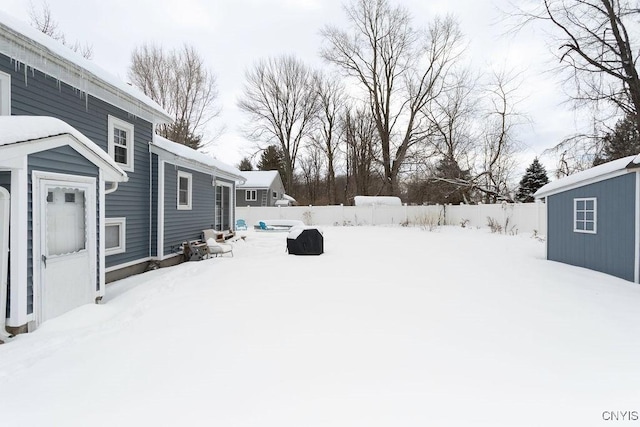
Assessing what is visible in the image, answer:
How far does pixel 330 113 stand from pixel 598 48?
68.2 feet

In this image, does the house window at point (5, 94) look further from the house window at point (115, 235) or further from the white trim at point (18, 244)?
the house window at point (115, 235)

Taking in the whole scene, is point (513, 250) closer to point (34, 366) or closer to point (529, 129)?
point (34, 366)

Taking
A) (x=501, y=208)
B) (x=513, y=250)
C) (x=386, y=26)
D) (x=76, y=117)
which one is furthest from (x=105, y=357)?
(x=386, y=26)

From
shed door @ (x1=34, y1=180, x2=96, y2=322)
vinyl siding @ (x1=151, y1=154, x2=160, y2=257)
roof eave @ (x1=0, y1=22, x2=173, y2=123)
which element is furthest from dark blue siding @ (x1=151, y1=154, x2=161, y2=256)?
shed door @ (x1=34, y1=180, x2=96, y2=322)

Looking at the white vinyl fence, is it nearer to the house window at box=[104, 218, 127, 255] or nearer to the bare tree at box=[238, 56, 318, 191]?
the bare tree at box=[238, 56, 318, 191]

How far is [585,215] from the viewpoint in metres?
8.06

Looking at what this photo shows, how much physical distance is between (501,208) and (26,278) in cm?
1823

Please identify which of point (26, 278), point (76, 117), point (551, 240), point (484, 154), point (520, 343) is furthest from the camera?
point (484, 154)

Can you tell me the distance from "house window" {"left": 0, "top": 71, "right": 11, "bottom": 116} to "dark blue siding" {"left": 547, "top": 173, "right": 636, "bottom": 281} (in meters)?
10.9

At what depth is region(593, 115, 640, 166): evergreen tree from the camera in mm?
13055

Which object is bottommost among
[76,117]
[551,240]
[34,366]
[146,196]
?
[34,366]

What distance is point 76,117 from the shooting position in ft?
19.7

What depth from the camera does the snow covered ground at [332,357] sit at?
2379 millimetres

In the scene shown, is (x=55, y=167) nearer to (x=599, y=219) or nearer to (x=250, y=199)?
(x=599, y=219)
